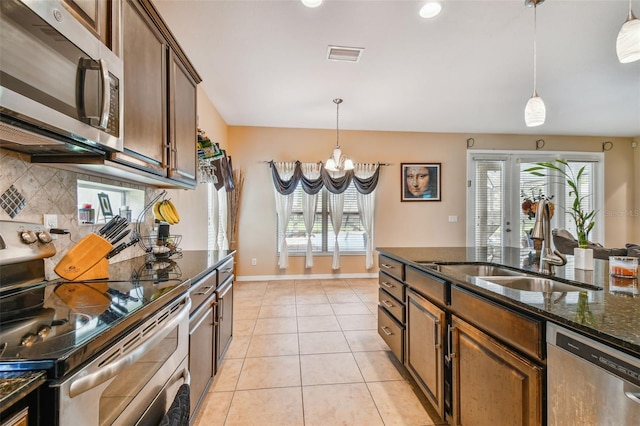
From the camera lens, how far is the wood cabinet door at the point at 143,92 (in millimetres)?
1343

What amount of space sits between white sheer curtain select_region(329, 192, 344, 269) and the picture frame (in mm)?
3591

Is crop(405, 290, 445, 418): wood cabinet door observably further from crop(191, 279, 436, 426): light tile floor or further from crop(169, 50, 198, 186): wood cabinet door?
crop(169, 50, 198, 186): wood cabinet door

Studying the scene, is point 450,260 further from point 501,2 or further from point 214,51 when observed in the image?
point 214,51

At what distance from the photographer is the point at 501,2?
6.61ft

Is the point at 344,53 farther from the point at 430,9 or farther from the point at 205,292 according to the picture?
the point at 205,292

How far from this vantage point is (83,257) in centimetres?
133

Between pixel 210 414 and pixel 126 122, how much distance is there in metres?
1.75

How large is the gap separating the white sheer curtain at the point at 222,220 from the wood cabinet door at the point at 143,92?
271cm

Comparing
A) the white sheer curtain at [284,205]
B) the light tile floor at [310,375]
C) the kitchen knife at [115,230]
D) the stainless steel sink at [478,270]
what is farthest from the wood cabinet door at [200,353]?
the white sheer curtain at [284,205]

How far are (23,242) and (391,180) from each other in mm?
4882

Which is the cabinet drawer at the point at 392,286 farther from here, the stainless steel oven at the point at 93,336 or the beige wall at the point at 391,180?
the beige wall at the point at 391,180

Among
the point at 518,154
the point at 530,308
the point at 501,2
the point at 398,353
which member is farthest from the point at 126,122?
the point at 518,154

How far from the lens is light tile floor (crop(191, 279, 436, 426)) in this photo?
5.63 ft

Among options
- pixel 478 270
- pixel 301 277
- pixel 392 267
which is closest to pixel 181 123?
pixel 392 267
